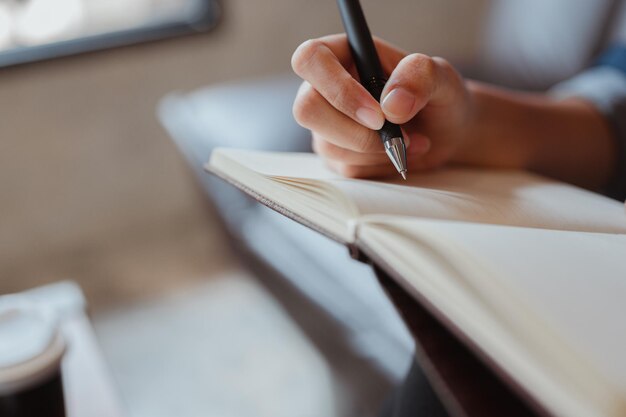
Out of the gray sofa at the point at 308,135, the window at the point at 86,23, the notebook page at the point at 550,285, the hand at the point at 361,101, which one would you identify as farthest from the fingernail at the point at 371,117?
the window at the point at 86,23

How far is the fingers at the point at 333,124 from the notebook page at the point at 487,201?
24 mm

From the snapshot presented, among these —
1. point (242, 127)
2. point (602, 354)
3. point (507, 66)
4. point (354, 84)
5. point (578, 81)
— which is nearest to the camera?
point (602, 354)

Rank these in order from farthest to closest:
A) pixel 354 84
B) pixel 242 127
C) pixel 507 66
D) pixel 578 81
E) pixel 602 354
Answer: pixel 507 66 → pixel 242 127 → pixel 578 81 → pixel 354 84 → pixel 602 354

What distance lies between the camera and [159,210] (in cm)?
148

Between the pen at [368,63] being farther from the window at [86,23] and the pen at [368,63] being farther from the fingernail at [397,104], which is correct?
the window at [86,23]

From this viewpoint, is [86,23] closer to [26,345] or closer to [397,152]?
[26,345]

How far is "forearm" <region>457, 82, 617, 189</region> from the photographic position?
21.4 inches

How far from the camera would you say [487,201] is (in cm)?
39

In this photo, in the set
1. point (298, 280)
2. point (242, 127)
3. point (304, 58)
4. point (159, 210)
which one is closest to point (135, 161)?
point (159, 210)

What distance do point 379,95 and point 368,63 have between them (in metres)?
0.03

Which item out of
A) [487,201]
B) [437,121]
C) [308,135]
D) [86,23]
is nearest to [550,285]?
[487,201]

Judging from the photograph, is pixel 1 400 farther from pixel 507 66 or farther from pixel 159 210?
pixel 159 210

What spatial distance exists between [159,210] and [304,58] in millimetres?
1128

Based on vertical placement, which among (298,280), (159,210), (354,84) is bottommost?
(159,210)
